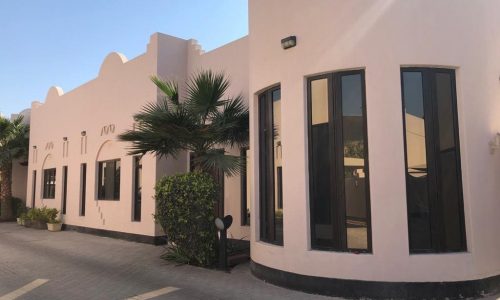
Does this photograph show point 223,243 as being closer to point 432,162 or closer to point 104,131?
point 432,162

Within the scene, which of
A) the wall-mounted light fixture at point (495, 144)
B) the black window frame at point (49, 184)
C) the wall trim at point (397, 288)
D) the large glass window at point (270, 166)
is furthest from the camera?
the black window frame at point (49, 184)

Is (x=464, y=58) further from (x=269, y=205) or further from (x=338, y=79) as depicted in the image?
(x=269, y=205)

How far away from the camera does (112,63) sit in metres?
14.5

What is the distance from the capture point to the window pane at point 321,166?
20.9 feet

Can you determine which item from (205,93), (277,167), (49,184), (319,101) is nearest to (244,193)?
(205,93)

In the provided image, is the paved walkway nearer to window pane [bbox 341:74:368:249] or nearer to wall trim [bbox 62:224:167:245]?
wall trim [bbox 62:224:167:245]

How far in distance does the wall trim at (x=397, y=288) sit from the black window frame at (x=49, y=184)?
15.1 metres

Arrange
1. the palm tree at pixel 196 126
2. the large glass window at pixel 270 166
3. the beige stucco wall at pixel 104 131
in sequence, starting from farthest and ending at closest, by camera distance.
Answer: the beige stucco wall at pixel 104 131 < the palm tree at pixel 196 126 < the large glass window at pixel 270 166

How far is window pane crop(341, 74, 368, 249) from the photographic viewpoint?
610 cm

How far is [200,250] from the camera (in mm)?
8281

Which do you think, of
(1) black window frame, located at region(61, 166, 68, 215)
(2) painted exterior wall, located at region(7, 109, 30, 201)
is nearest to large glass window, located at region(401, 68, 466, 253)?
(1) black window frame, located at region(61, 166, 68, 215)

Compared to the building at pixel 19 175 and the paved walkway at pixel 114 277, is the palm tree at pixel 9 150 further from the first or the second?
the paved walkway at pixel 114 277

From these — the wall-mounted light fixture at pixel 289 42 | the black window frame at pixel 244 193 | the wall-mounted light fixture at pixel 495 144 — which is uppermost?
the wall-mounted light fixture at pixel 289 42

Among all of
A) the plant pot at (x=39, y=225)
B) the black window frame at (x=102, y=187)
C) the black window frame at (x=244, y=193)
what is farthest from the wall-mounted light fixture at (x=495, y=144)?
the plant pot at (x=39, y=225)
